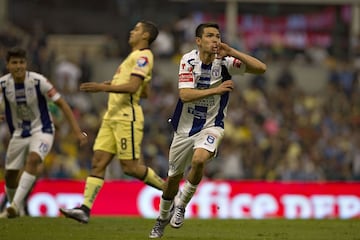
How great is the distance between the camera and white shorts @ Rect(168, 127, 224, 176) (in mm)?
13570

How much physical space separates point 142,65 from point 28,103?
197cm

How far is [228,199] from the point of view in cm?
2239

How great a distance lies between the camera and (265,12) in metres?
31.7

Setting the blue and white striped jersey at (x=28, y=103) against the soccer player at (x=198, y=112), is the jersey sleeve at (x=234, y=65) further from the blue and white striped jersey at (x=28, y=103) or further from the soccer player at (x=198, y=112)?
the blue and white striped jersey at (x=28, y=103)

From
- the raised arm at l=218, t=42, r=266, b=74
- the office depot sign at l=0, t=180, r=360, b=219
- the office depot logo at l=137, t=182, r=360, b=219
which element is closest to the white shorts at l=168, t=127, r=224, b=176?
the raised arm at l=218, t=42, r=266, b=74

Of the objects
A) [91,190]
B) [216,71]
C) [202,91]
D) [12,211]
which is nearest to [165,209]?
[202,91]

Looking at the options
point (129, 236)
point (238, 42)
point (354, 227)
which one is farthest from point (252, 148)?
point (129, 236)

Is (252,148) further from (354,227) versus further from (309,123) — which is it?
(354,227)

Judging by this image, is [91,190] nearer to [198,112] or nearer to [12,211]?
[12,211]

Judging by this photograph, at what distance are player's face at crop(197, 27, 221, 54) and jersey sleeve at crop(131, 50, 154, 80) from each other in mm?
1910

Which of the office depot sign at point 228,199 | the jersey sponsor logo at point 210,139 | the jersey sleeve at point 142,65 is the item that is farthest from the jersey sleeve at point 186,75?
the office depot sign at point 228,199

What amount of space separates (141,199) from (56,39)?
986cm

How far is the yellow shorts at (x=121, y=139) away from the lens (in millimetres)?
15945

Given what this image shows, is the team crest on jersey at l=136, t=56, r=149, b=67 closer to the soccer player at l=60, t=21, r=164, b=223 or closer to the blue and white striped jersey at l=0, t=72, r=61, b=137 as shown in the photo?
the soccer player at l=60, t=21, r=164, b=223
